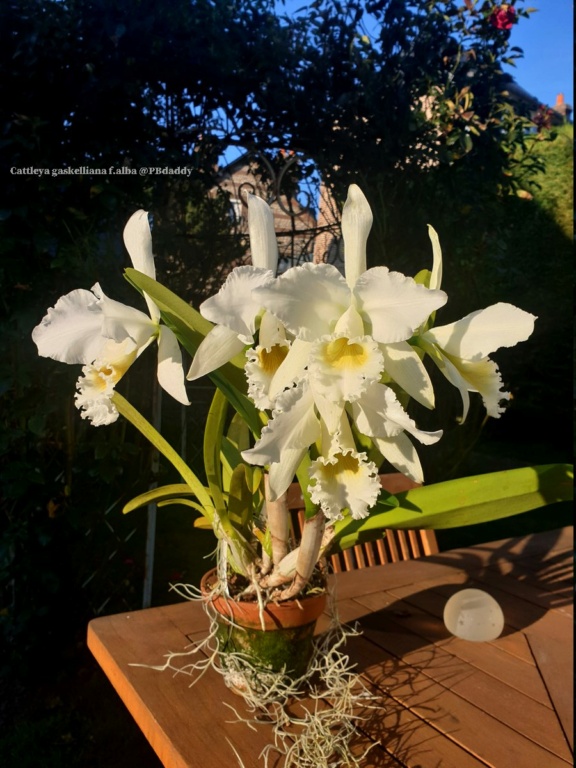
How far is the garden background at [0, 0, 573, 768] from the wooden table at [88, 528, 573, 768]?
0.70 meters

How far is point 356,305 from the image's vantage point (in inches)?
28.8

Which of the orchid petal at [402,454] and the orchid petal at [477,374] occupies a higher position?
the orchid petal at [477,374]

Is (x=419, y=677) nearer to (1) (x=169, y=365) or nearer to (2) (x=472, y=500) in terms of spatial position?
(2) (x=472, y=500)

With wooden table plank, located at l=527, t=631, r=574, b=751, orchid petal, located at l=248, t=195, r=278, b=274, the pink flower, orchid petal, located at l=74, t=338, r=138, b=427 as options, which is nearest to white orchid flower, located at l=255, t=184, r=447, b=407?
orchid petal, located at l=248, t=195, r=278, b=274

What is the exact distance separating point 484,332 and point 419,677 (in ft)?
2.51

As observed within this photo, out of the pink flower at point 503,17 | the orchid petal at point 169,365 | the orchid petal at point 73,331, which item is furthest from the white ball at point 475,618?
the pink flower at point 503,17

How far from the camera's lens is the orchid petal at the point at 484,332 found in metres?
0.74

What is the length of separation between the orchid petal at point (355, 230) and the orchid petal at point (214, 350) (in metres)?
0.17

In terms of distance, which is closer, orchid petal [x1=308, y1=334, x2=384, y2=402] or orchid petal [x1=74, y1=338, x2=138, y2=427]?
orchid petal [x1=308, y1=334, x2=384, y2=402]

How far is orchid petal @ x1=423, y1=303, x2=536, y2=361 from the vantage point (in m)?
0.74

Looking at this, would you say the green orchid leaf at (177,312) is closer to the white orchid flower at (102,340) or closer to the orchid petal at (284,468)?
the white orchid flower at (102,340)

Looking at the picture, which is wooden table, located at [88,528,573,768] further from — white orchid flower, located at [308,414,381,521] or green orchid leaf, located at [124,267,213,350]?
green orchid leaf, located at [124,267,213,350]

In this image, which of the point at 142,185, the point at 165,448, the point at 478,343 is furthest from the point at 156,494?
the point at 142,185

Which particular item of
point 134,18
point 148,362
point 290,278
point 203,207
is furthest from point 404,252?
point 290,278
